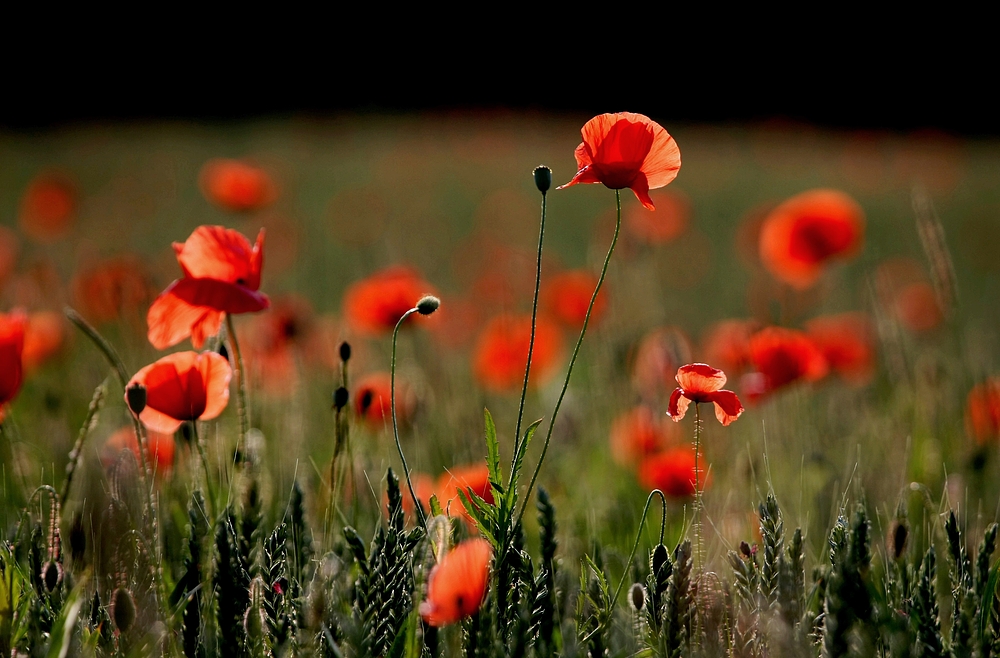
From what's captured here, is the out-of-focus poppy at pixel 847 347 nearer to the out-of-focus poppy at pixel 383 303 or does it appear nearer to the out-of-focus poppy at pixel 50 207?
the out-of-focus poppy at pixel 383 303

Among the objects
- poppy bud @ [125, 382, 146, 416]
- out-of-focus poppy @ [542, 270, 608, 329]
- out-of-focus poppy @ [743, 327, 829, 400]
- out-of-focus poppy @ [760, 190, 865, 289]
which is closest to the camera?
poppy bud @ [125, 382, 146, 416]

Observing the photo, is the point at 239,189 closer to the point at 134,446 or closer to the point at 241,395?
the point at 134,446

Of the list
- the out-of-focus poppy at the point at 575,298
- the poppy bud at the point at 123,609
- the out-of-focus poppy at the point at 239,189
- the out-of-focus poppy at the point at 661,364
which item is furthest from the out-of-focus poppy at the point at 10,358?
the out-of-focus poppy at the point at 575,298

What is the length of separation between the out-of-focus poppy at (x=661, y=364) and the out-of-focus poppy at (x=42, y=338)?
4.37ft

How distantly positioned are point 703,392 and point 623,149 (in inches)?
11.5

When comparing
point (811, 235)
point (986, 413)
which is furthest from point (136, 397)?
point (811, 235)

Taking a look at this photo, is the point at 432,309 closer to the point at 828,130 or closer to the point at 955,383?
the point at 955,383

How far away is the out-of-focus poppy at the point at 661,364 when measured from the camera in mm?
1986

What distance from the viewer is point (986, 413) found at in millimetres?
1722

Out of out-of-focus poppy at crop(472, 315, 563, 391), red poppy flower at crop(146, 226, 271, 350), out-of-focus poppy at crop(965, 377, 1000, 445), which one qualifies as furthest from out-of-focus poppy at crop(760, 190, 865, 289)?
red poppy flower at crop(146, 226, 271, 350)

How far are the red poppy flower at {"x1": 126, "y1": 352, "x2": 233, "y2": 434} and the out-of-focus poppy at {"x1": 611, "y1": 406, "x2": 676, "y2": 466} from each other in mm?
826

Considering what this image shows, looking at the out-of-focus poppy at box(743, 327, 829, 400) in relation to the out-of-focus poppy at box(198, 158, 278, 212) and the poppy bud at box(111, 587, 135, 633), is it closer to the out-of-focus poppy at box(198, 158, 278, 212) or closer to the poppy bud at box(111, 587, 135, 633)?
the poppy bud at box(111, 587, 135, 633)

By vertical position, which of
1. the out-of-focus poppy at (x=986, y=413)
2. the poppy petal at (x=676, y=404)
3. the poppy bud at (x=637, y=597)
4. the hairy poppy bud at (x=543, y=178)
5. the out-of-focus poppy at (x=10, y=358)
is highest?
the hairy poppy bud at (x=543, y=178)

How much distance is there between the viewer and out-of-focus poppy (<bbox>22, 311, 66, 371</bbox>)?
6.55ft
